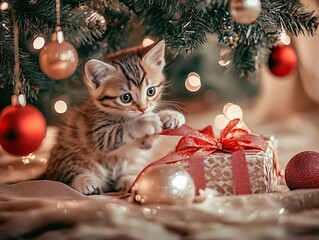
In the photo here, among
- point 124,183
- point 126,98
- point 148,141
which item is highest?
point 126,98

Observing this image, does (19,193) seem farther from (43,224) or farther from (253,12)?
(253,12)

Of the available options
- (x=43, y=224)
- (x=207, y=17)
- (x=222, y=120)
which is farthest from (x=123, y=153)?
(x=222, y=120)

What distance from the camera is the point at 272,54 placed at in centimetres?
168

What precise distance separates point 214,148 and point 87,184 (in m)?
0.30

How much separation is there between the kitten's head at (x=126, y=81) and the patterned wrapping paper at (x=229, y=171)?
6.9 inches

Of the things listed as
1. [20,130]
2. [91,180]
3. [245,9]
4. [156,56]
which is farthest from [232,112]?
[20,130]

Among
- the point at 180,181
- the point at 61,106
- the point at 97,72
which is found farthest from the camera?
the point at 61,106

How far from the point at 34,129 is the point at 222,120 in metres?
0.94

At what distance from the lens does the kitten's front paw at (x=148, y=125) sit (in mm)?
1373

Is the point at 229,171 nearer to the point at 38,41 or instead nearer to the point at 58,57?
the point at 58,57

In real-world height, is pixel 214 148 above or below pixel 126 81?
below

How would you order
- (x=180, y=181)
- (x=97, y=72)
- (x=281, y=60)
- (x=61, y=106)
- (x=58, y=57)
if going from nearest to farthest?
(x=180, y=181) → (x=58, y=57) → (x=97, y=72) → (x=281, y=60) → (x=61, y=106)

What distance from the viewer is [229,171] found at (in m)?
1.33

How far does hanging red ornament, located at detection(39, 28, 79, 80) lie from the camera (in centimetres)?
128
